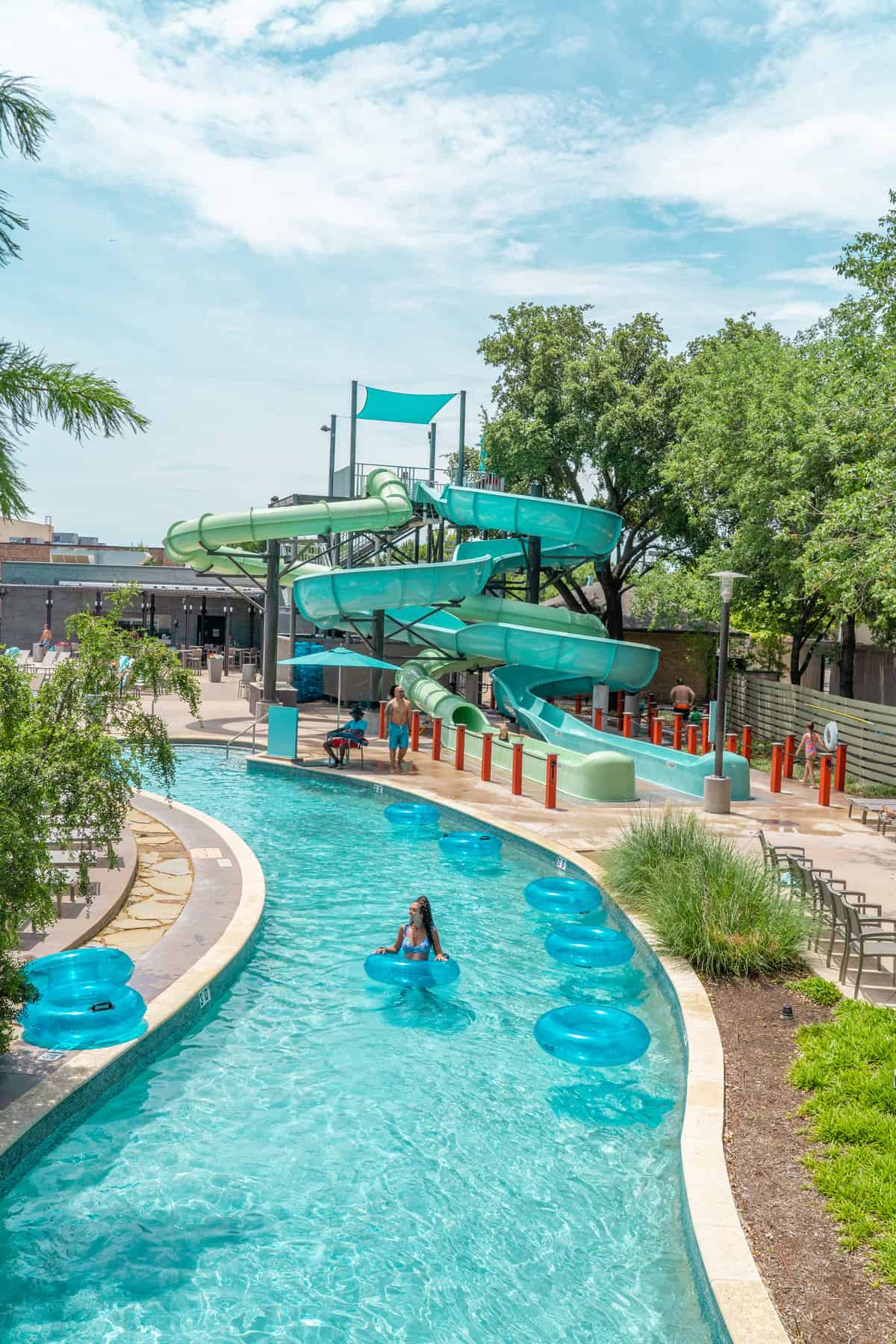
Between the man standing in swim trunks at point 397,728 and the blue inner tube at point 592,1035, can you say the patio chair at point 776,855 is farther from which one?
the man standing in swim trunks at point 397,728

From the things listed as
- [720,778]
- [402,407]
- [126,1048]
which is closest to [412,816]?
[720,778]

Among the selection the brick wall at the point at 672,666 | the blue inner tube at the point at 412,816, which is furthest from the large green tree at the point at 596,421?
the blue inner tube at the point at 412,816

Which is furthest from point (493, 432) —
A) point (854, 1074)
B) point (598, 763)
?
point (854, 1074)

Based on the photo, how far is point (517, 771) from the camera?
15.9m

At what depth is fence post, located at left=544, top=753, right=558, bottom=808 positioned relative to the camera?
14.9m

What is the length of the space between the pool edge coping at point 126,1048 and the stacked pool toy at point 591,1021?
102 inches

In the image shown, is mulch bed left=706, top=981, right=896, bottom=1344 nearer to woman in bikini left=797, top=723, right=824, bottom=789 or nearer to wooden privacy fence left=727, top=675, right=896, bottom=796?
woman in bikini left=797, top=723, right=824, bottom=789

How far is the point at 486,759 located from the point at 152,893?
802cm

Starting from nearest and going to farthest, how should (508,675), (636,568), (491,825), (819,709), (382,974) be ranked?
(382,974), (491,825), (819,709), (508,675), (636,568)

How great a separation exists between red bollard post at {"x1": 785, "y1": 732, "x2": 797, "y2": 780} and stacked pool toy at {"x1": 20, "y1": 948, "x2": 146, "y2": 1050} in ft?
48.2

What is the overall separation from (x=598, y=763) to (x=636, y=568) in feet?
68.8

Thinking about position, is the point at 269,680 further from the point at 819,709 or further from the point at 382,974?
the point at 382,974

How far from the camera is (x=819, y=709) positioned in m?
21.0

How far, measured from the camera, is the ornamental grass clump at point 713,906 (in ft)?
27.0
